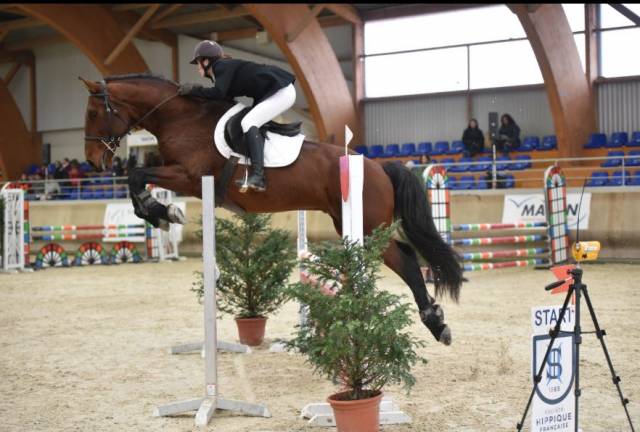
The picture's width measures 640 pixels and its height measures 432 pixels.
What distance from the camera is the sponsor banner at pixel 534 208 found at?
1023 cm

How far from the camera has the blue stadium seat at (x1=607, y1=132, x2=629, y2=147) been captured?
574 inches

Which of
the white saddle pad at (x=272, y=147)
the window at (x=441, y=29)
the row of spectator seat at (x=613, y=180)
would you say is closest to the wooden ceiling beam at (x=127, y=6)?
the window at (x=441, y=29)

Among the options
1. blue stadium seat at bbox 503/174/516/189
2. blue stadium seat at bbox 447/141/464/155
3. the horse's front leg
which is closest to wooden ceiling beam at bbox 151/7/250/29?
blue stadium seat at bbox 447/141/464/155

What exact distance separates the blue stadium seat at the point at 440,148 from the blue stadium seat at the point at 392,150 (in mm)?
925

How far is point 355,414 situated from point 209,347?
81 cm

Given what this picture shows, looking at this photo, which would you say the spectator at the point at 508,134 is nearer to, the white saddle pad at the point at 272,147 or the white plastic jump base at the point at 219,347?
the white plastic jump base at the point at 219,347

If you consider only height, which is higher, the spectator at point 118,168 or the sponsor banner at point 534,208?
the spectator at point 118,168

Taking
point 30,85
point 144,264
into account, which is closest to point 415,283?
point 144,264

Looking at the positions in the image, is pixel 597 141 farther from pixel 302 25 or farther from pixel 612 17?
pixel 302 25

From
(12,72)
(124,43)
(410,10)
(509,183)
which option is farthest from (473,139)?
(12,72)

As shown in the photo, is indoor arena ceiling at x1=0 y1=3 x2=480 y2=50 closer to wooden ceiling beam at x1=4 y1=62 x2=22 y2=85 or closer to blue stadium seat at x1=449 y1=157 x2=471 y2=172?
wooden ceiling beam at x1=4 y1=62 x2=22 y2=85

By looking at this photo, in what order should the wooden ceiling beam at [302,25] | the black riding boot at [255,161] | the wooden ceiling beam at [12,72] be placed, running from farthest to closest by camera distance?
the wooden ceiling beam at [12,72] → the wooden ceiling beam at [302,25] → the black riding boot at [255,161]

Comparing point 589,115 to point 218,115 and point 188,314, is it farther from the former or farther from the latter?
point 218,115

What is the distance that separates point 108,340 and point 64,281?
4890 millimetres
